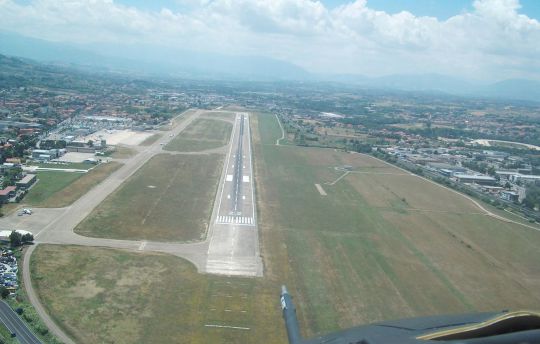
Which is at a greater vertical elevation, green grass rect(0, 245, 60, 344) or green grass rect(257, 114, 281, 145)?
green grass rect(257, 114, 281, 145)

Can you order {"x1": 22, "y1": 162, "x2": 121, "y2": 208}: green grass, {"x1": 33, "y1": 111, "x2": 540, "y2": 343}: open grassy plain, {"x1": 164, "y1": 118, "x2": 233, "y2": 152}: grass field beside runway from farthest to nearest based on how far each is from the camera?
{"x1": 164, "y1": 118, "x2": 233, "y2": 152}: grass field beside runway < {"x1": 22, "y1": 162, "x2": 121, "y2": 208}: green grass < {"x1": 33, "y1": 111, "x2": 540, "y2": 343}: open grassy plain

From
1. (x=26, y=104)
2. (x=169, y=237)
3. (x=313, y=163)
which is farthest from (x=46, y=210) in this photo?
(x=26, y=104)

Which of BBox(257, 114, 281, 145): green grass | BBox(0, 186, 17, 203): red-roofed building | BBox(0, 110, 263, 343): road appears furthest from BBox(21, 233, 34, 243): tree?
BBox(257, 114, 281, 145): green grass

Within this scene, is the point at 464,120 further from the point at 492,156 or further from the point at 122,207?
the point at 122,207

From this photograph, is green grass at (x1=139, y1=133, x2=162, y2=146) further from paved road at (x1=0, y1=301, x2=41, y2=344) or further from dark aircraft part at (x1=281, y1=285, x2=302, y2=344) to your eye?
dark aircraft part at (x1=281, y1=285, x2=302, y2=344)

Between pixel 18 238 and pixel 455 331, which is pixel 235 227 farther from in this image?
pixel 455 331

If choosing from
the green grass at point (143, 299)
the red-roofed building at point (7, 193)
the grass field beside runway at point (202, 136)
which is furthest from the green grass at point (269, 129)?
the green grass at point (143, 299)

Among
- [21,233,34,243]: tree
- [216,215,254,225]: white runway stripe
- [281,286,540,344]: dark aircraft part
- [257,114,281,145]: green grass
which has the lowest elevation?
[216,215,254,225]: white runway stripe

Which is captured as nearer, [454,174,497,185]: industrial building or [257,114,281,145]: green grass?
[454,174,497,185]: industrial building
